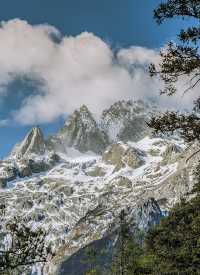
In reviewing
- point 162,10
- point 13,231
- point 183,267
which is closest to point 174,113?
point 162,10

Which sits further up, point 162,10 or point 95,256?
point 162,10

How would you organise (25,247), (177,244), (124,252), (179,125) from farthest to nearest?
(177,244)
(124,252)
(25,247)
(179,125)

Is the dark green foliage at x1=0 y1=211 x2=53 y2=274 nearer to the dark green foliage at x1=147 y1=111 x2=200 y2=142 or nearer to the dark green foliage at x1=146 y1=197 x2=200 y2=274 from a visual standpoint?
the dark green foliage at x1=147 y1=111 x2=200 y2=142

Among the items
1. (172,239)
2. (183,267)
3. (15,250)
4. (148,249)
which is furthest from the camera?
(148,249)

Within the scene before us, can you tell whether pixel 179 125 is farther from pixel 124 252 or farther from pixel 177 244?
pixel 177 244

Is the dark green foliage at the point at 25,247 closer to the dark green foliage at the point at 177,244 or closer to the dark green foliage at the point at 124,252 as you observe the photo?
the dark green foliage at the point at 177,244

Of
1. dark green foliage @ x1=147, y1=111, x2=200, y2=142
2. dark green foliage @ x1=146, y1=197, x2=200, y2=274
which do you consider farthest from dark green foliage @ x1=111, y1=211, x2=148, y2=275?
dark green foliage @ x1=147, y1=111, x2=200, y2=142

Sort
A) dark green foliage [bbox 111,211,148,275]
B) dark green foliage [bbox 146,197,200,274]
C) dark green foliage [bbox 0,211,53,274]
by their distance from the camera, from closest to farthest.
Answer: dark green foliage [bbox 0,211,53,274] → dark green foliage [bbox 111,211,148,275] → dark green foliage [bbox 146,197,200,274]

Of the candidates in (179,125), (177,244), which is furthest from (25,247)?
(177,244)

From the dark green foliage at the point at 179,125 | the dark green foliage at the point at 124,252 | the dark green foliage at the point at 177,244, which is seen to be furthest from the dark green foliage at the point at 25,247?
the dark green foliage at the point at 124,252

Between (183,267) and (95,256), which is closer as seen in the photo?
(95,256)

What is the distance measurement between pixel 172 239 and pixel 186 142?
43.9 m

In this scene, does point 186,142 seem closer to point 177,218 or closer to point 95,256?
point 95,256

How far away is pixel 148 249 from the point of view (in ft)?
230
